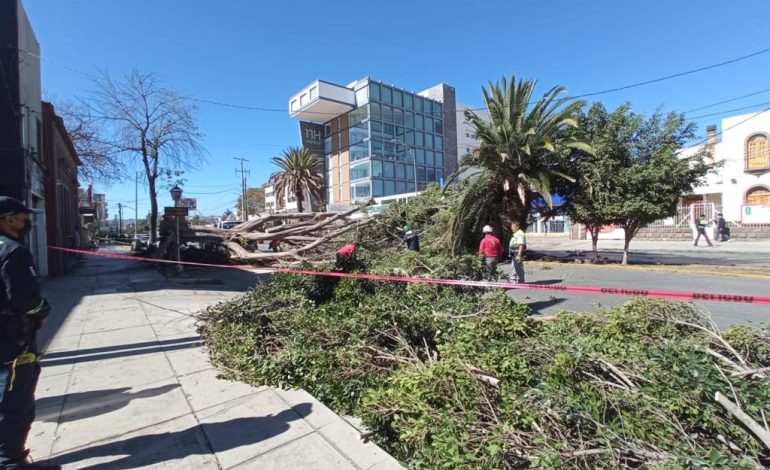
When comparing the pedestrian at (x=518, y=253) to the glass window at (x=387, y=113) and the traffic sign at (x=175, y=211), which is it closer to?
the traffic sign at (x=175, y=211)

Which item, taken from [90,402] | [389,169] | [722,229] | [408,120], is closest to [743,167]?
[722,229]

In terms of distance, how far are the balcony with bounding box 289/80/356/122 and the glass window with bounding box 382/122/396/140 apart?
458cm

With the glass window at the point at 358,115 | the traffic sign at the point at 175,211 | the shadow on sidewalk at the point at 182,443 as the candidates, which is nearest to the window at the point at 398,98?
the glass window at the point at 358,115

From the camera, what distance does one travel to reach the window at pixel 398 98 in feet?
145

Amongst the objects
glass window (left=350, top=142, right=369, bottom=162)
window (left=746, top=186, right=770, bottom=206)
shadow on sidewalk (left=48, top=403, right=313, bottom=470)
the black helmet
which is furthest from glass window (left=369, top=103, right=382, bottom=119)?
shadow on sidewalk (left=48, top=403, right=313, bottom=470)

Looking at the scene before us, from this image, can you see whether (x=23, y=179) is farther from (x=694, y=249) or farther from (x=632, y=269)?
(x=694, y=249)

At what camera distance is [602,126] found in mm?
14461

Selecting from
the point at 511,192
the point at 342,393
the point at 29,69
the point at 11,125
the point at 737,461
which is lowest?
the point at 342,393

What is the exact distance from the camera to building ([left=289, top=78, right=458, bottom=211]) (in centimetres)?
4244

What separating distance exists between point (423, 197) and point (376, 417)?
14.4 metres

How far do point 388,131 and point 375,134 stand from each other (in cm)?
190

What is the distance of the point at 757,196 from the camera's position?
84.0 feet

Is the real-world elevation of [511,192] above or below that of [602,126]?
below

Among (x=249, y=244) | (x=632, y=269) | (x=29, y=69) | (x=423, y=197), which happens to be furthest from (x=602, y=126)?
(x=29, y=69)
